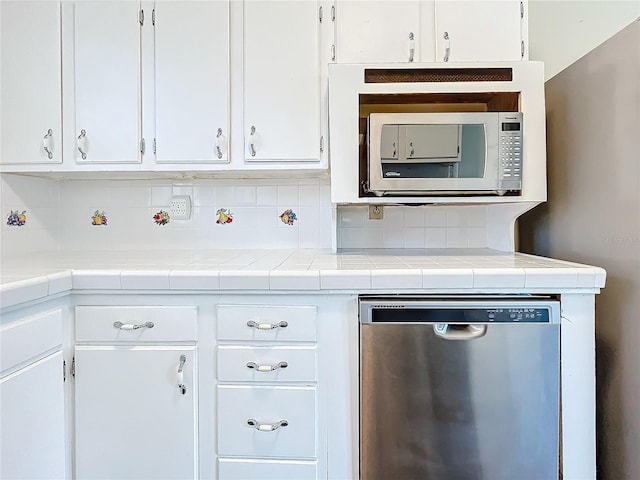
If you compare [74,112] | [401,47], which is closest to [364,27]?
[401,47]

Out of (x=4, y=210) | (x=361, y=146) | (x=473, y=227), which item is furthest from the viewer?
(x=473, y=227)

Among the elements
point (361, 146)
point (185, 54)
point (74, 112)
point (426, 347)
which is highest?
point (185, 54)

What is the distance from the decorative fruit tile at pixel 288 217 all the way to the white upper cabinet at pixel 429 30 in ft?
2.22

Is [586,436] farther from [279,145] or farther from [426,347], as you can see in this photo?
[279,145]

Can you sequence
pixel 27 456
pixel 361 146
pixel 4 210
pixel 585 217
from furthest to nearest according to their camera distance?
pixel 4 210 < pixel 361 146 < pixel 585 217 < pixel 27 456

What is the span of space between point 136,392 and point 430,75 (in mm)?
1388

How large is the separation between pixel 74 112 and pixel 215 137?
0.56 m

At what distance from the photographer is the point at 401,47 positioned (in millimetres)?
1473

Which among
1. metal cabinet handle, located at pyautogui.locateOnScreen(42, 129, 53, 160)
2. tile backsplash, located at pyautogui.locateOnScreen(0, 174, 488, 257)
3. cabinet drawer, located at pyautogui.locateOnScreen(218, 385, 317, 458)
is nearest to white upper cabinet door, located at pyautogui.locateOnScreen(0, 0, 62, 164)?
metal cabinet handle, located at pyautogui.locateOnScreen(42, 129, 53, 160)

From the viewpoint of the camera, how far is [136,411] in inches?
45.4

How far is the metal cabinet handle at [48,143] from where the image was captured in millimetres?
1521

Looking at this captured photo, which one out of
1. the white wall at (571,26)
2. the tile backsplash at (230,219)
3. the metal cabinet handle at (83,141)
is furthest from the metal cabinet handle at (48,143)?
the white wall at (571,26)

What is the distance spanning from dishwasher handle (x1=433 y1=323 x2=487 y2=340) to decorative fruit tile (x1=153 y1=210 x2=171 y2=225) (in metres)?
1.30

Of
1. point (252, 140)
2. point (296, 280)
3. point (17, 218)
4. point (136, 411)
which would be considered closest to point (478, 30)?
point (252, 140)
